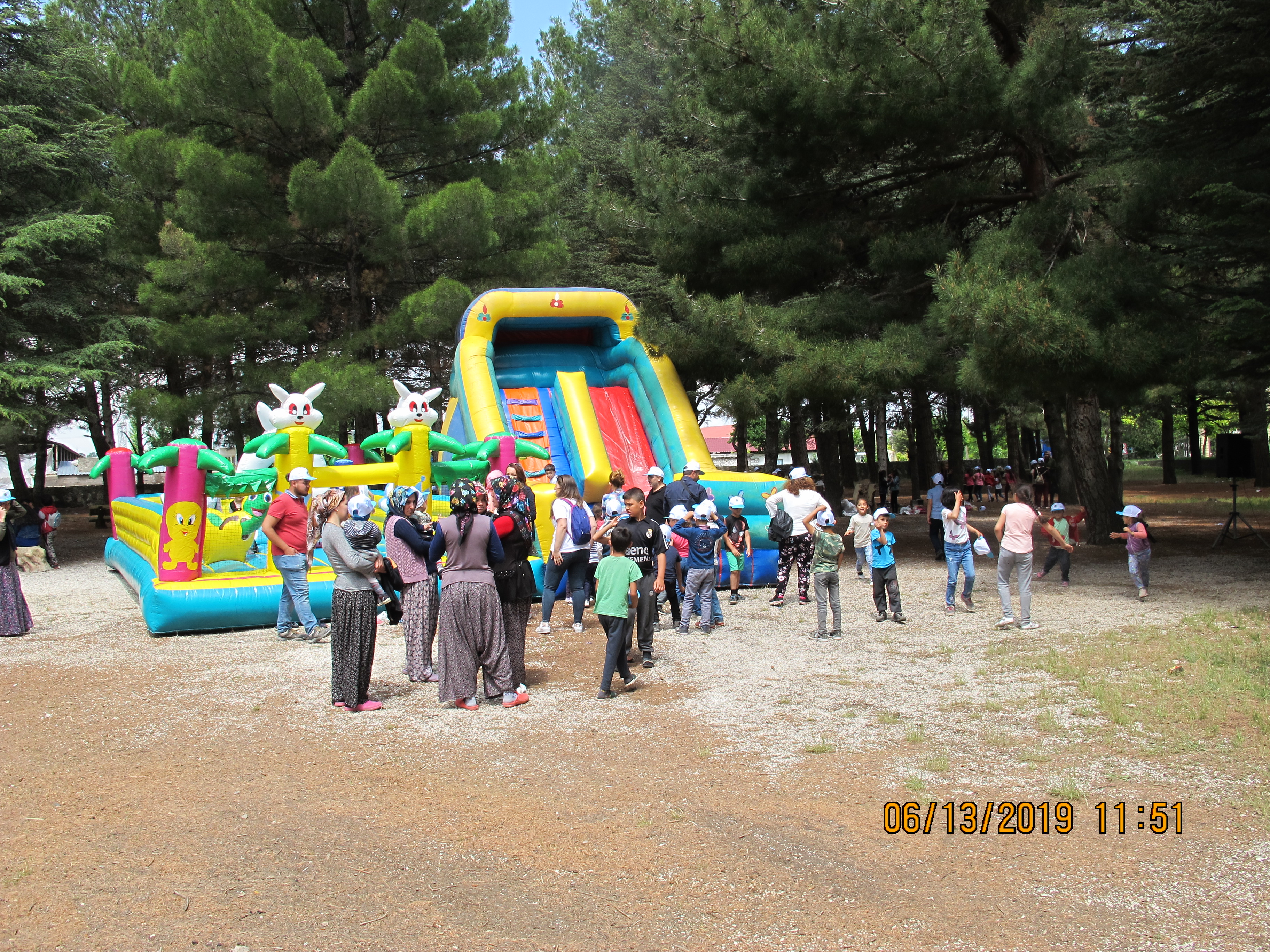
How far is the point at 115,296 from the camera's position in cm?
2108

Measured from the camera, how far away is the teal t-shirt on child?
6.59m

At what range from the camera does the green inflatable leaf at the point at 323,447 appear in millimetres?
10227

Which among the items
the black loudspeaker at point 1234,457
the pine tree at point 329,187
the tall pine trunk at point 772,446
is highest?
the pine tree at point 329,187

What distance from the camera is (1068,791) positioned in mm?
4543

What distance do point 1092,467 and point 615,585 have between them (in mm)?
10741

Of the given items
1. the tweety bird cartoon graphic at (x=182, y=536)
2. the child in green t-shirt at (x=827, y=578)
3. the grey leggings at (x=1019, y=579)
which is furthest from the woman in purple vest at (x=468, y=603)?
the grey leggings at (x=1019, y=579)

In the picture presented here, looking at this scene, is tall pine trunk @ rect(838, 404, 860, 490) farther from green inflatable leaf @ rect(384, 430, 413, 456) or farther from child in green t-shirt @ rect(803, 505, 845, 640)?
child in green t-shirt @ rect(803, 505, 845, 640)

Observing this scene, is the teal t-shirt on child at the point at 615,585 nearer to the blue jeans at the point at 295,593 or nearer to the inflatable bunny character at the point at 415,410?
the blue jeans at the point at 295,593

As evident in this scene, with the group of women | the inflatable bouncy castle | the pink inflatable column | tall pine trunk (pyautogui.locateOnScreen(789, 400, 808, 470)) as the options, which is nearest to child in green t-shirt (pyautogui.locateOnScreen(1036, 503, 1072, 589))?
the inflatable bouncy castle

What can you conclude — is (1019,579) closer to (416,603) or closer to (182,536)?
(416,603)

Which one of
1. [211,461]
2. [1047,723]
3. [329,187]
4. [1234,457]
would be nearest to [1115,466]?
[1234,457]

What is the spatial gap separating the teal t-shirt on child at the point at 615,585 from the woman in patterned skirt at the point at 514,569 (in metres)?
0.48

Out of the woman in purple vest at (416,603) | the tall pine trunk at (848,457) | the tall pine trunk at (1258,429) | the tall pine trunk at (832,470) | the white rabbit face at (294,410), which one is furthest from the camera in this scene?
the tall pine trunk at (848,457)

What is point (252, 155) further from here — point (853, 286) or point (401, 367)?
point (853, 286)
